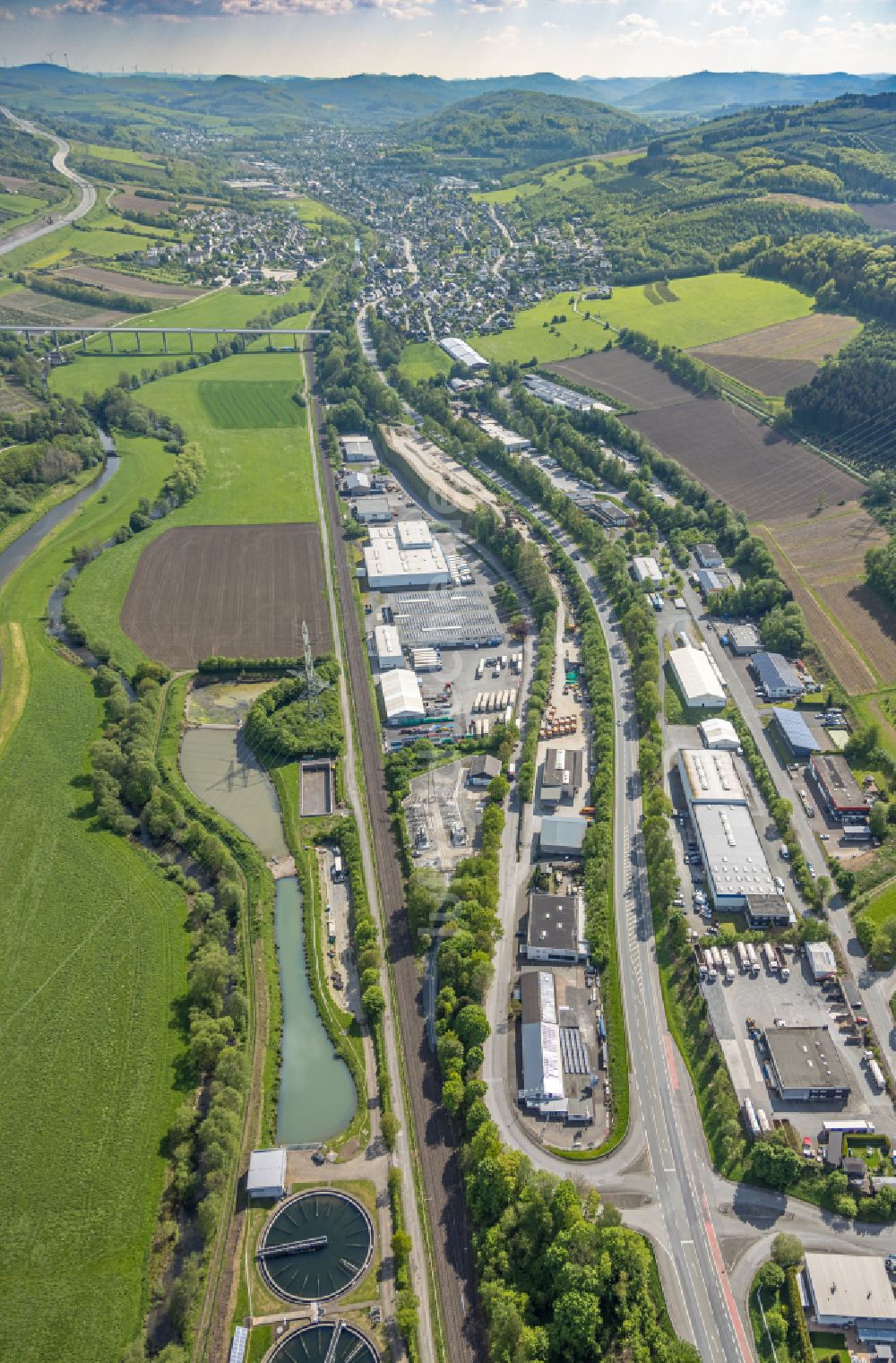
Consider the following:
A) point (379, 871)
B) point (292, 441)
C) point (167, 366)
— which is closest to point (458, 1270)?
point (379, 871)

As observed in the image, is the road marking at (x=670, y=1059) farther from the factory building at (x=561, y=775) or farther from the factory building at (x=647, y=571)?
the factory building at (x=647, y=571)

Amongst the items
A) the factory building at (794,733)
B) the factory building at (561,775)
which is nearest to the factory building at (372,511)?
the factory building at (561,775)

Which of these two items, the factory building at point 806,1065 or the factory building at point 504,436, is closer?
the factory building at point 806,1065

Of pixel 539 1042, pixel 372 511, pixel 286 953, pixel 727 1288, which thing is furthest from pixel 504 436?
pixel 727 1288

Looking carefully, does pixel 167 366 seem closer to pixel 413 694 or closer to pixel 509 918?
pixel 413 694

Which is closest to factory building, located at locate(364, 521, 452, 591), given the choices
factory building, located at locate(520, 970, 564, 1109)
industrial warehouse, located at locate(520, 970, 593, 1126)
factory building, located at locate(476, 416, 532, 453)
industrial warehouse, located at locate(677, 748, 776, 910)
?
factory building, located at locate(476, 416, 532, 453)

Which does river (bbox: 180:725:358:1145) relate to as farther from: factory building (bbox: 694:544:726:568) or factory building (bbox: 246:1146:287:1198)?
factory building (bbox: 694:544:726:568)
